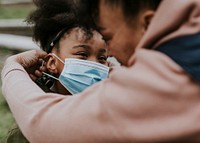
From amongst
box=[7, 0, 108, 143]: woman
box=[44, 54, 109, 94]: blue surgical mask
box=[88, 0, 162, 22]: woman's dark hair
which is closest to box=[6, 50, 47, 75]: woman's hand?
box=[7, 0, 108, 143]: woman

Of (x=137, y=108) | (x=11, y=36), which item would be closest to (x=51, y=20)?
(x=137, y=108)

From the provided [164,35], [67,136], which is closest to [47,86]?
[67,136]

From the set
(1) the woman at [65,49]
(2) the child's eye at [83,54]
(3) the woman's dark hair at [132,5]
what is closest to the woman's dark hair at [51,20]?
(1) the woman at [65,49]

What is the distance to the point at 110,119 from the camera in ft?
5.51

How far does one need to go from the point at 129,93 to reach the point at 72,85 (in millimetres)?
1350

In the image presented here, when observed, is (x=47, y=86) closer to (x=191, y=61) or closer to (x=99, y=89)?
(x=99, y=89)

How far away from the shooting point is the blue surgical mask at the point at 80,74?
2945 mm

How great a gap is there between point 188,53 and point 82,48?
4.84 ft

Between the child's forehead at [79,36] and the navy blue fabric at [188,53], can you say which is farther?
the child's forehead at [79,36]

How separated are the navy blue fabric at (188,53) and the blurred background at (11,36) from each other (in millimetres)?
2010

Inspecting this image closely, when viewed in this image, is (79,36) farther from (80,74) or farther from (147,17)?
(147,17)

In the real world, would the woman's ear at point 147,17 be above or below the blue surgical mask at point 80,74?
above

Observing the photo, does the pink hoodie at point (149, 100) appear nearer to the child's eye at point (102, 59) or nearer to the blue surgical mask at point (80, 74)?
the blue surgical mask at point (80, 74)

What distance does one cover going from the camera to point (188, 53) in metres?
1.62
